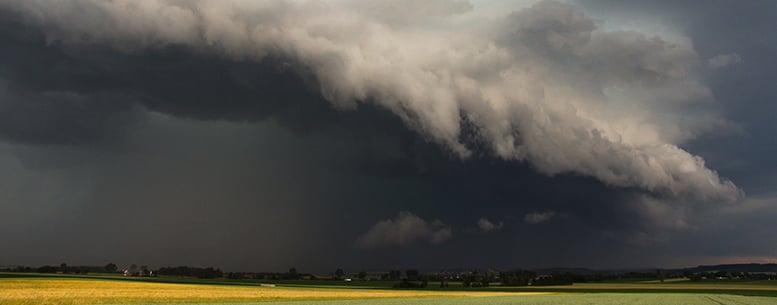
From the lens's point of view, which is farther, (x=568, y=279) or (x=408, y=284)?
(x=568, y=279)

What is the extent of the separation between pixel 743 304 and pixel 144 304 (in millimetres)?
66923

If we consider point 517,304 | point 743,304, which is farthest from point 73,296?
point 743,304

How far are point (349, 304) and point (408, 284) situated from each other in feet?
317

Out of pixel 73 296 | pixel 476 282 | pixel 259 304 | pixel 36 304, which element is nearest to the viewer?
pixel 36 304

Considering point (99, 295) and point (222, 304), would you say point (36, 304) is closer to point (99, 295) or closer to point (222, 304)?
point (99, 295)

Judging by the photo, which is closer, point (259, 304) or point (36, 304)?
point (36, 304)

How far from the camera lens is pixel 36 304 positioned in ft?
167

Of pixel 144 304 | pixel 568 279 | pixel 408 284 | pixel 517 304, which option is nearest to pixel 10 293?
pixel 144 304

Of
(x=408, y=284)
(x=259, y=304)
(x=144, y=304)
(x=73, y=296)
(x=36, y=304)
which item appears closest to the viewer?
(x=36, y=304)

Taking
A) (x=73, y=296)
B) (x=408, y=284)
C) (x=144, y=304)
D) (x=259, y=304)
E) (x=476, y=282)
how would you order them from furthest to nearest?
(x=476, y=282), (x=408, y=284), (x=259, y=304), (x=73, y=296), (x=144, y=304)

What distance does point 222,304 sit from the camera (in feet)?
199

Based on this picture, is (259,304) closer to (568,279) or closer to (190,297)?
(190,297)

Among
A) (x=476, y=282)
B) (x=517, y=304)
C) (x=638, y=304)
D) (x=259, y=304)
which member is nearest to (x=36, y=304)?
(x=259, y=304)

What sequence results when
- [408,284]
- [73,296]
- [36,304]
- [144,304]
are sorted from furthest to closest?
[408,284], [73,296], [144,304], [36,304]
